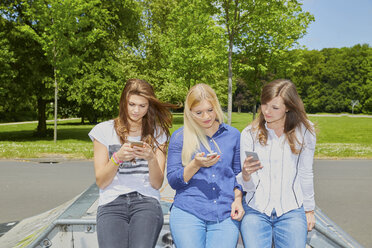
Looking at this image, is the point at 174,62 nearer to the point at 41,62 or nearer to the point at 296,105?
the point at 41,62

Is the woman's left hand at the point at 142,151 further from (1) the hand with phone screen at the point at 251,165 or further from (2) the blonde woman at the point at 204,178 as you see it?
(1) the hand with phone screen at the point at 251,165

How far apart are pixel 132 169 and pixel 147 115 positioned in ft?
1.91

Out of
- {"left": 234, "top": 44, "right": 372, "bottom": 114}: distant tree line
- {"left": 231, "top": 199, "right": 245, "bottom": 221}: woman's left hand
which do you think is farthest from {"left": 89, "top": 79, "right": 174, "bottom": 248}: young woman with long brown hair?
{"left": 234, "top": 44, "right": 372, "bottom": 114}: distant tree line

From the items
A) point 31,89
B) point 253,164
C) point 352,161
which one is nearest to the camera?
point 253,164

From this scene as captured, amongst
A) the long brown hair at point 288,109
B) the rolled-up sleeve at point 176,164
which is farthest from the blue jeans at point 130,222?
the long brown hair at point 288,109

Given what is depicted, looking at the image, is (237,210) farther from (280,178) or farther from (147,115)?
(147,115)

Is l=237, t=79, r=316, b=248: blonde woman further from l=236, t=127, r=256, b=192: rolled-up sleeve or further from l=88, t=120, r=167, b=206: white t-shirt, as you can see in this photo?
l=88, t=120, r=167, b=206: white t-shirt

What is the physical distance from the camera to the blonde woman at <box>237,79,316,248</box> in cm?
248

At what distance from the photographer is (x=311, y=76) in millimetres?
79875

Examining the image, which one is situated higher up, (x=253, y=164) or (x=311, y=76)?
(x=311, y=76)

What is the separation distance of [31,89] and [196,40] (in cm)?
1143

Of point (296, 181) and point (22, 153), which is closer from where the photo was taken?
point (296, 181)

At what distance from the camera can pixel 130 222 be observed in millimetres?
2574

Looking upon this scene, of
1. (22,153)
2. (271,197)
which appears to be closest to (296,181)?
(271,197)
